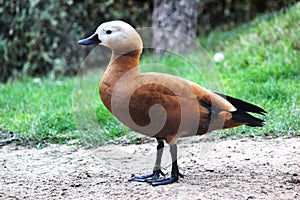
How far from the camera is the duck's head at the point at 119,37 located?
3.64m

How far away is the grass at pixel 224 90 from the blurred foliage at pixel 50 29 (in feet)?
2.19

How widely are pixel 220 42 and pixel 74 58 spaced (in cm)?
274

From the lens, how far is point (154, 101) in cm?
353

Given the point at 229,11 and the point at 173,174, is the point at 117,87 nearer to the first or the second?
the point at 173,174

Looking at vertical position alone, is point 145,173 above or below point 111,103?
below

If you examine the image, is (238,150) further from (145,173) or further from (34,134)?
(34,134)

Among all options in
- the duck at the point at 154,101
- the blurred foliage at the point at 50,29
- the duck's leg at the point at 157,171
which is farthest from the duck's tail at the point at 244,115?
the blurred foliage at the point at 50,29

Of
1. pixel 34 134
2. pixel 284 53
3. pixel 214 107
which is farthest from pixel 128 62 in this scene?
pixel 284 53

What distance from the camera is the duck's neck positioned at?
362cm

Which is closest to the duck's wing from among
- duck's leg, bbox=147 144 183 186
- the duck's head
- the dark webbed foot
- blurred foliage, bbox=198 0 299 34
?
duck's leg, bbox=147 144 183 186

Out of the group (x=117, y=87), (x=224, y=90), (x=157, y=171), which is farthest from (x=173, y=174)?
(x=224, y=90)

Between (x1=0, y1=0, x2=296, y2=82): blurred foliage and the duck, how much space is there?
5.55 meters

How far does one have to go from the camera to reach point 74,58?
9.90 meters

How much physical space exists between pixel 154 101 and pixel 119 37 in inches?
20.1
